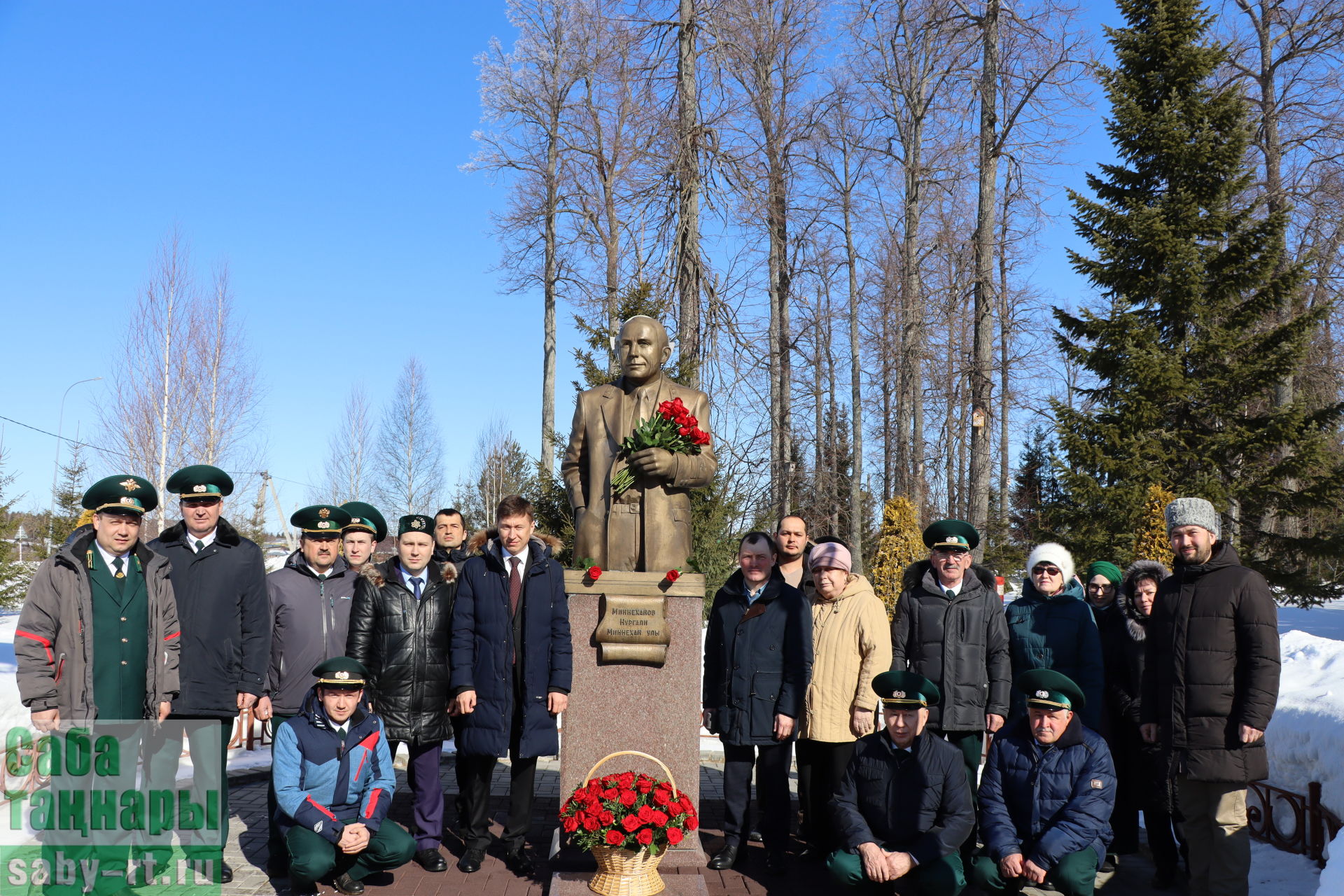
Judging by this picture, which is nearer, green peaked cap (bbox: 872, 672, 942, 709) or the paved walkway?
green peaked cap (bbox: 872, 672, 942, 709)

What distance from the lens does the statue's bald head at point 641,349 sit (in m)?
5.90

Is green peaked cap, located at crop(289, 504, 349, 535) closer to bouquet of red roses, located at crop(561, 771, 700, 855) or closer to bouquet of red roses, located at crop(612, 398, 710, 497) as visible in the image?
bouquet of red roses, located at crop(612, 398, 710, 497)

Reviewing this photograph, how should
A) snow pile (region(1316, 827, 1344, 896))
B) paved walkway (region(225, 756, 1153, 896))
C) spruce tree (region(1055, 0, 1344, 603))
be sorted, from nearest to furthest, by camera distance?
snow pile (region(1316, 827, 1344, 896)), paved walkway (region(225, 756, 1153, 896)), spruce tree (region(1055, 0, 1344, 603))

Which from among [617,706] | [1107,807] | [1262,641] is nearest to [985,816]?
[1107,807]

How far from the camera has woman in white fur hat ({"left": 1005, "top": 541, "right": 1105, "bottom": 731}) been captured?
18.1ft

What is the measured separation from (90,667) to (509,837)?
238 cm

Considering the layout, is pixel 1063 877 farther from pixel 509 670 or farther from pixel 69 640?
pixel 69 640

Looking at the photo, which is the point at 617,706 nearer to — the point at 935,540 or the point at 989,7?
the point at 935,540

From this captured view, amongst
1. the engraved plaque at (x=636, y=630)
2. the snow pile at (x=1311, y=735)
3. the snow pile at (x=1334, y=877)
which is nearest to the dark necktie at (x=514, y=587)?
the engraved plaque at (x=636, y=630)

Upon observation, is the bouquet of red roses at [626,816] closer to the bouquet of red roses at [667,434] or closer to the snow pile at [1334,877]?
the bouquet of red roses at [667,434]

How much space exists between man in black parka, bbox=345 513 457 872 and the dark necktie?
33 cm

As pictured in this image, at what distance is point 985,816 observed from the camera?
15.0 ft

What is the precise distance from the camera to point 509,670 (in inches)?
216

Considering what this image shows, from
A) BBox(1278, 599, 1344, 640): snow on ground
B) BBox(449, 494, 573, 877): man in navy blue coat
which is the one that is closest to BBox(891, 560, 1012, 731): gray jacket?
BBox(449, 494, 573, 877): man in navy blue coat
